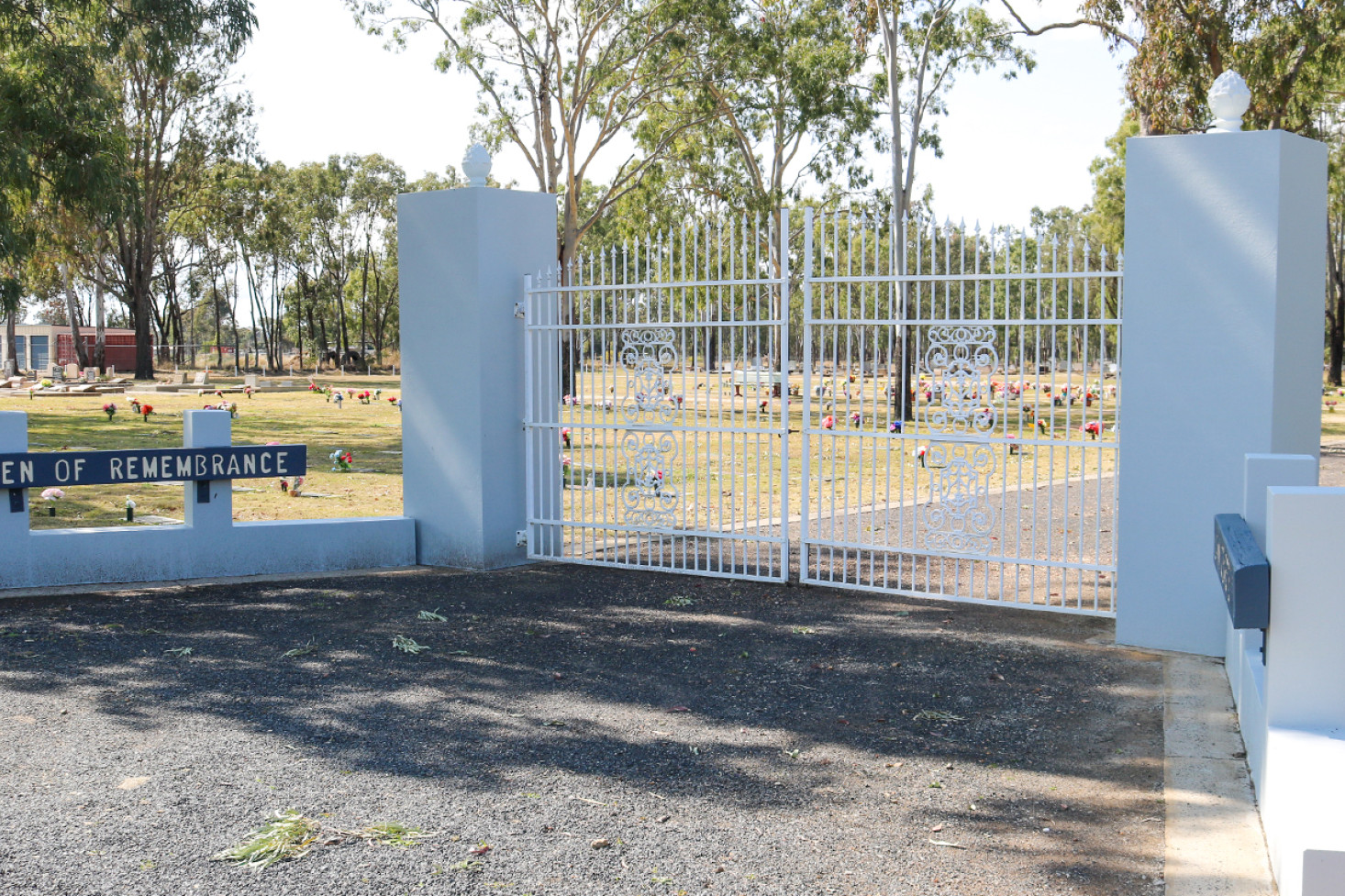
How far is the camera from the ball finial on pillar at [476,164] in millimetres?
9102

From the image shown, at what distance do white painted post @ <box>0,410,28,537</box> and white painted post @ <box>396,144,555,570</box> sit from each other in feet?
9.10

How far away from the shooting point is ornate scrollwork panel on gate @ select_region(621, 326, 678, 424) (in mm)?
8609

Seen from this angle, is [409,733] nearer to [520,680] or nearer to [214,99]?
[520,680]

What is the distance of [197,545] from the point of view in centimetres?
859

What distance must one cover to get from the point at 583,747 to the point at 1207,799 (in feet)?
8.41

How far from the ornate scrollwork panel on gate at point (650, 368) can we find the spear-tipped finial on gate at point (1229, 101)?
390 cm

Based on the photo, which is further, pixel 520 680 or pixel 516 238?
pixel 516 238

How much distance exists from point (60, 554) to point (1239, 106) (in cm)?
828

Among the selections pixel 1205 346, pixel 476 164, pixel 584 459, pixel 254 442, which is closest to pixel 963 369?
pixel 1205 346

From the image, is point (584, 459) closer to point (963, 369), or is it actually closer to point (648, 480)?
point (648, 480)

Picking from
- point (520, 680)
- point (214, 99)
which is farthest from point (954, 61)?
point (214, 99)

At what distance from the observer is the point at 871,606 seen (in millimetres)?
7852

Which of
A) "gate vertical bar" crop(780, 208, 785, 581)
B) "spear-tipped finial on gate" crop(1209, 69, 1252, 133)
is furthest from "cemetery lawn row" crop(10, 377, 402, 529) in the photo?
"spear-tipped finial on gate" crop(1209, 69, 1252, 133)

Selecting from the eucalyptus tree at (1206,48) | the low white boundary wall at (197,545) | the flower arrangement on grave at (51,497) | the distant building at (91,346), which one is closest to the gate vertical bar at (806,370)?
the low white boundary wall at (197,545)
